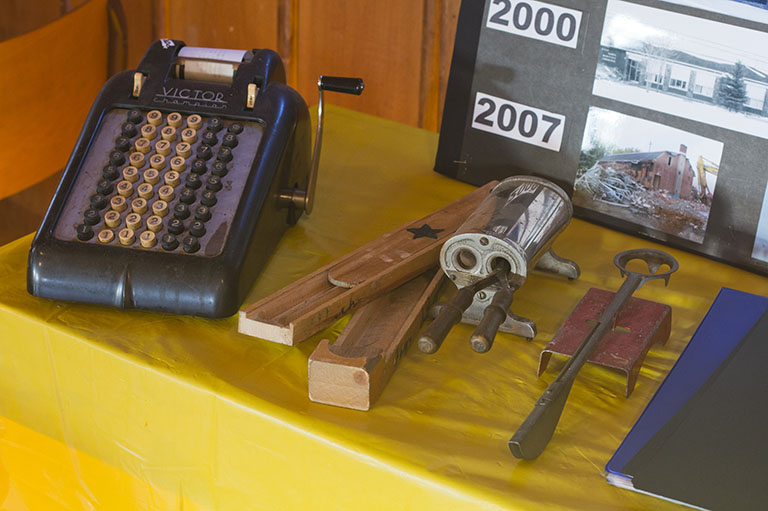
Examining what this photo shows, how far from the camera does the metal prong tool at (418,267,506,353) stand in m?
0.67

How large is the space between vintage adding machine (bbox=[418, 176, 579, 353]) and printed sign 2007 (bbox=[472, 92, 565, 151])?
24 cm

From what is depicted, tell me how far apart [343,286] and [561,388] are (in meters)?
0.26

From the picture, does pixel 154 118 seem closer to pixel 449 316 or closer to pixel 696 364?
pixel 449 316

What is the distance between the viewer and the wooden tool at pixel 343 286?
0.79m

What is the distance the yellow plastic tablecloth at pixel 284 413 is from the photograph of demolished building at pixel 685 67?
0.18 meters

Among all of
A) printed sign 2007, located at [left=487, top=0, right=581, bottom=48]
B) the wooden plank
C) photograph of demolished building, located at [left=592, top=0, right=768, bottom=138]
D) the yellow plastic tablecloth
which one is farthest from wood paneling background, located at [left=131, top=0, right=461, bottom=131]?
the wooden plank

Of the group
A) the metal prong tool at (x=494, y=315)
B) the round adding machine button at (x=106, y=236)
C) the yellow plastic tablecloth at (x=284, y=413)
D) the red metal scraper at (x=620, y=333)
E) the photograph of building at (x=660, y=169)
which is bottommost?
the yellow plastic tablecloth at (x=284, y=413)

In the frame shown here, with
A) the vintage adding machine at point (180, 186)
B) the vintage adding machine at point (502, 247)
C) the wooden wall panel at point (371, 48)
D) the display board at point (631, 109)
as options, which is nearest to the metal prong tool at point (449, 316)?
the vintage adding machine at point (502, 247)

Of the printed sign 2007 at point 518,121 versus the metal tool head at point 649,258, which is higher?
the printed sign 2007 at point 518,121

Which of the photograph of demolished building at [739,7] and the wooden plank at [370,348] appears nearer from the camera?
the wooden plank at [370,348]

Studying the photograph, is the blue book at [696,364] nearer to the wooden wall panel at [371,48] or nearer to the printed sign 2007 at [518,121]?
the printed sign 2007 at [518,121]

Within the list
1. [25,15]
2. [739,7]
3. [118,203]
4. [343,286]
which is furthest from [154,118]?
[25,15]

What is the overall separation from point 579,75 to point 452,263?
1.30 feet

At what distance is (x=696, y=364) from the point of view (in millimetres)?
787
